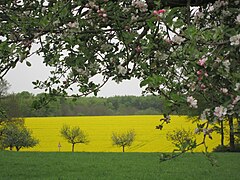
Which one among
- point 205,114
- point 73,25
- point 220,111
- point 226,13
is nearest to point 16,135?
point 73,25

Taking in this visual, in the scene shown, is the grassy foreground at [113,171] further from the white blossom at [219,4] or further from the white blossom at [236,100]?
the white blossom at [236,100]

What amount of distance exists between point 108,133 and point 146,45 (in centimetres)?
5143

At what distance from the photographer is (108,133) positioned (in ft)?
177

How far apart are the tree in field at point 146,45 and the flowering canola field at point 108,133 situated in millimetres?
39027

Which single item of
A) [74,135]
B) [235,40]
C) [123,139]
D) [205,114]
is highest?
[235,40]

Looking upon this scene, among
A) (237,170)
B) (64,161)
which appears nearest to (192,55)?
(237,170)

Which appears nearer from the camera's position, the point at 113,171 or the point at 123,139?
the point at 113,171

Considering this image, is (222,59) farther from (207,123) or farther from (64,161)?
(64,161)

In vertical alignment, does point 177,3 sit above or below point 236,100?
above

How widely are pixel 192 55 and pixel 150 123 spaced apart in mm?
57666

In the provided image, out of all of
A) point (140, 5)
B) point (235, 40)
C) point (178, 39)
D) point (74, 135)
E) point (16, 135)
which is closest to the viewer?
point (235, 40)

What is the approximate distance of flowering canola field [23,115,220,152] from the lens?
154 feet

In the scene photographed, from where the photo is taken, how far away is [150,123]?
59.8m

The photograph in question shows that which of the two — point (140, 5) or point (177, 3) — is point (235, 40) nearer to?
point (140, 5)
